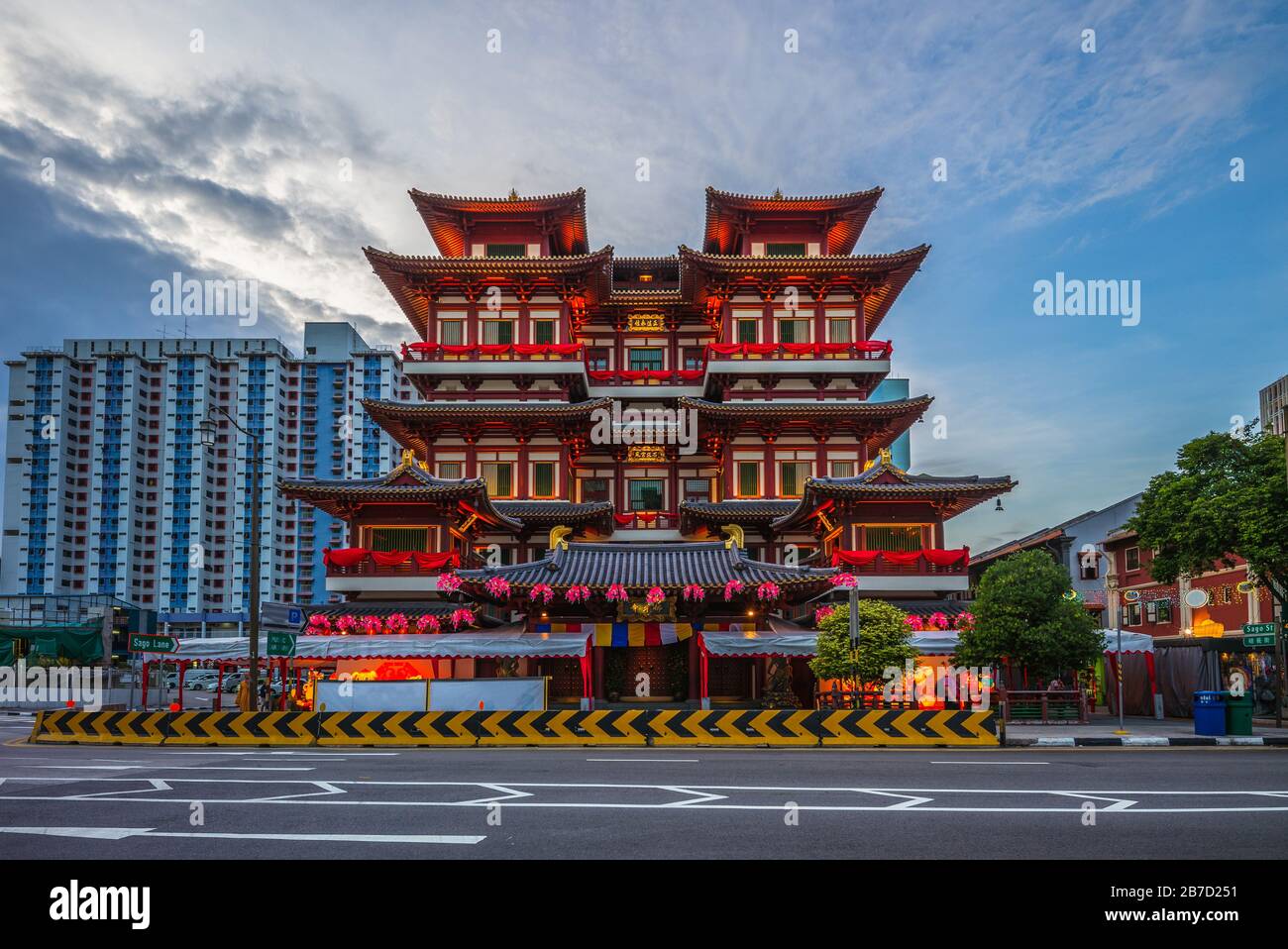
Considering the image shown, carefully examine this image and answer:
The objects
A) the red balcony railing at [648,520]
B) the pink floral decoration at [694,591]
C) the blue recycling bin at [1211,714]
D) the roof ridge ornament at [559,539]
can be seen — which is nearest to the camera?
the blue recycling bin at [1211,714]

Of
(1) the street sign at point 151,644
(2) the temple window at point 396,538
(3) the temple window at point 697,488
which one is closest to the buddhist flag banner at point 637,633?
(2) the temple window at point 396,538

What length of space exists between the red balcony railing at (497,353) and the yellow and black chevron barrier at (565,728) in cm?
2406

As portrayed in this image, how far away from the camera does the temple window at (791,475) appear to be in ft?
144

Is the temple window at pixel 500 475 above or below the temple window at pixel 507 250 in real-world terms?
below

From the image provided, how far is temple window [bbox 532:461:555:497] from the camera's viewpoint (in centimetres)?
4397

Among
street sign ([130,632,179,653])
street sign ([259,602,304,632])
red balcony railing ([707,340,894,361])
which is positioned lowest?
street sign ([130,632,179,653])

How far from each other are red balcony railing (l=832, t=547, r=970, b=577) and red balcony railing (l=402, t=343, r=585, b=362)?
1519cm

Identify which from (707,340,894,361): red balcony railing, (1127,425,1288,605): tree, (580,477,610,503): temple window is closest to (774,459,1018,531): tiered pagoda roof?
(1127,425,1288,605): tree

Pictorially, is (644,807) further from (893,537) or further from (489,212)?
(489,212)

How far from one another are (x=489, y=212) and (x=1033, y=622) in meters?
29.8

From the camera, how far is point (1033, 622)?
2806 cm

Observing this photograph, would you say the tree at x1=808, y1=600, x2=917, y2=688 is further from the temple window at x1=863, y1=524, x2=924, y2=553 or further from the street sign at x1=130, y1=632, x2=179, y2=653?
the street sign at x1=130, y1=632, x2=179, y2=653

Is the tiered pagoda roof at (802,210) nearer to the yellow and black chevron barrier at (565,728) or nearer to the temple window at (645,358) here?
the temple window at (645,358)

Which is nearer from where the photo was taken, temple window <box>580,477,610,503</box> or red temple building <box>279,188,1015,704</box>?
red temple building <box>279,188,1015,704</box>
